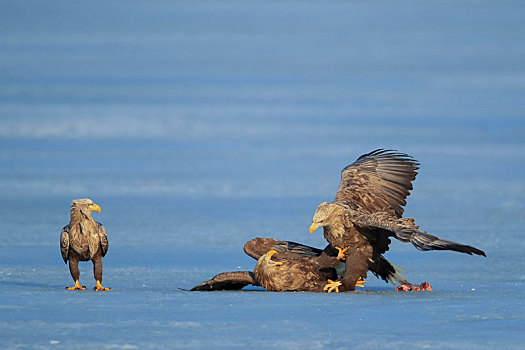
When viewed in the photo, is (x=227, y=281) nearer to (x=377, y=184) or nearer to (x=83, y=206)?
(x=83, y=206)

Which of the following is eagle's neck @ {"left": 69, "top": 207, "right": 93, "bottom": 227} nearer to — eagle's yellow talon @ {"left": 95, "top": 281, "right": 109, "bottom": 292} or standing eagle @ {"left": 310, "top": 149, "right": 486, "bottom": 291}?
eagle's yellow talon @ {"left": 95, "top": 281, "right": 109, "bottom": 292}

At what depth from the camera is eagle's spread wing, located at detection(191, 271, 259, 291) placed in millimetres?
9609

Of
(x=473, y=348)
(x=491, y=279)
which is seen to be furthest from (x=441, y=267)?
(x=473, y=348)

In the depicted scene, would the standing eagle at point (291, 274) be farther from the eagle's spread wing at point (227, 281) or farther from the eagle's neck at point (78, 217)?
the eagle's neck at point (78, 217)

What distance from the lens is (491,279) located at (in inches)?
409

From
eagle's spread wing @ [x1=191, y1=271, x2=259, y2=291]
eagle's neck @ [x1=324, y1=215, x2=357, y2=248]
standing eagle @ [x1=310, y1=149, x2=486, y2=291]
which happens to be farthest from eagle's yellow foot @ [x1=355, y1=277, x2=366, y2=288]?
eagle's spread wing @ [x1=191, y1=271, x2=259, y2=291]

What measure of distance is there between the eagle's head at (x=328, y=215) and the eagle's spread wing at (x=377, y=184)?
0.63 meters

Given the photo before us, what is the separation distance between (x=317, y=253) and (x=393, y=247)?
372 centimetres

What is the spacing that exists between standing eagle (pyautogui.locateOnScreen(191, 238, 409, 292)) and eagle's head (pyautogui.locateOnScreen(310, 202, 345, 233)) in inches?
14.5

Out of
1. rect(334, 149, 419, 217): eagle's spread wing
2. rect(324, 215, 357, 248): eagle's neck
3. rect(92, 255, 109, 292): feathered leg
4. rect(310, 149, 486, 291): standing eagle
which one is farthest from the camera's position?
rect(334, 149, 419, 217): eagle's spread wing

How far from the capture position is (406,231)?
8.88m

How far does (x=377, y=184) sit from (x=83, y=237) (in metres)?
3.02

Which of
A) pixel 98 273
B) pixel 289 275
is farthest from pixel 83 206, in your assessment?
pixel 289 275

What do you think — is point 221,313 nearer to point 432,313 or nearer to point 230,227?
point 432,313
